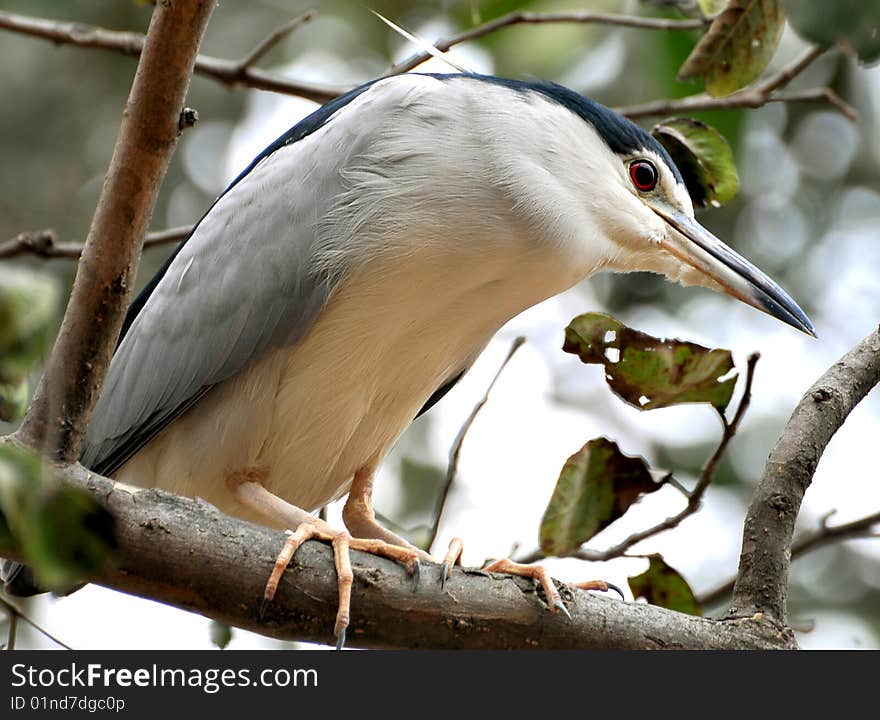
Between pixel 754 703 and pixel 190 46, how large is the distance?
1652 millimetres

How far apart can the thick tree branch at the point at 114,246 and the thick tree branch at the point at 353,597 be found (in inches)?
5.2

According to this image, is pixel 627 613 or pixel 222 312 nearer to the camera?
pixel 627 613

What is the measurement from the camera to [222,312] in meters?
3.06

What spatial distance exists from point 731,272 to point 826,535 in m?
0.77

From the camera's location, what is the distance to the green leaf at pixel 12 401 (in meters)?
2.12

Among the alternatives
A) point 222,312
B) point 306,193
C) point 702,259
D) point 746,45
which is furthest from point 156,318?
point 746,45

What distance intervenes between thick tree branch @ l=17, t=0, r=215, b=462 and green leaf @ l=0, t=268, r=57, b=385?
Answer: 536 mm

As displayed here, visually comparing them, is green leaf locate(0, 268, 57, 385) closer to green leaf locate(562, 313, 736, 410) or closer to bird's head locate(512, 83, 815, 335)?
green leaf locate(562, 313, 736, 410)

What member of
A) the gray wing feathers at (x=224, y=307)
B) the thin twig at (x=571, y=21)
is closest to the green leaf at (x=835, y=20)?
the thin twig at (x=571, y=21)

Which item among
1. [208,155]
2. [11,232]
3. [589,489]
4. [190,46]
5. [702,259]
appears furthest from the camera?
[208,155]

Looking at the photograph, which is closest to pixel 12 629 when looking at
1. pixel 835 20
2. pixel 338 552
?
pixel 338 552

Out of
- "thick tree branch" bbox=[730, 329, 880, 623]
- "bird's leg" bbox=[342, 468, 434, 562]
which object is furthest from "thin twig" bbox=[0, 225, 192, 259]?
"thick tree branch" bbox=[730, 329, 880, 623]

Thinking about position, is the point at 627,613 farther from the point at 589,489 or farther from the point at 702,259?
the point at 702,259

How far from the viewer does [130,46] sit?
3.34 meters
